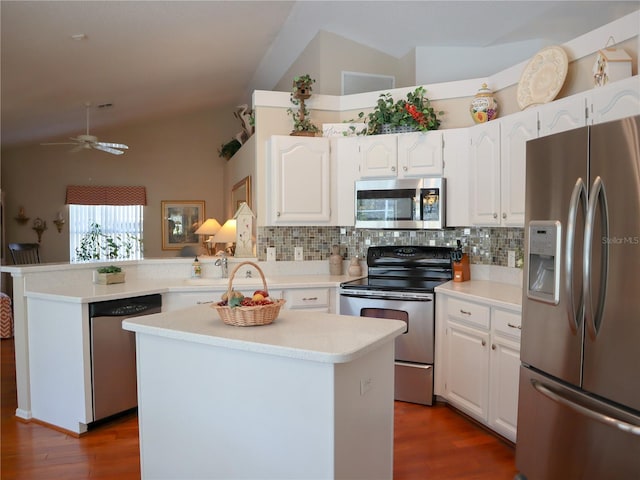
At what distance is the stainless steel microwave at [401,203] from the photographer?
12.2 ft

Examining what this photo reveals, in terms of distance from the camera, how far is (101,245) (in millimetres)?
8305

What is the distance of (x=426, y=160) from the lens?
374 cm

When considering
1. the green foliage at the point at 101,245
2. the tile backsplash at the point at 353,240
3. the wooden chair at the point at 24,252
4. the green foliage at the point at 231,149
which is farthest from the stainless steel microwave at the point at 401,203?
the wooden chair at the point at 24,252

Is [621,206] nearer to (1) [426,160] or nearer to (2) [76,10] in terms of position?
(1) [426,160]

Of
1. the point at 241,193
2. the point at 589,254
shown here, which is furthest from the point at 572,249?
the point at 241,193

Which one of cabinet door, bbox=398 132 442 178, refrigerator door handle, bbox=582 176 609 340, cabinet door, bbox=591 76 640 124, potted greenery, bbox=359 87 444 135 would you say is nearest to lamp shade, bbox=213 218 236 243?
potted greenery, bbox=359 87 444 135

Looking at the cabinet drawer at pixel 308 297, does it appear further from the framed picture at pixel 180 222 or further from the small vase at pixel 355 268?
the framed picture at pixel 180 222

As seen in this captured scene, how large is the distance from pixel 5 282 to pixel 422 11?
23.5 feet

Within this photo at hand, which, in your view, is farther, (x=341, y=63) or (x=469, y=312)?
(x=341, y=63)

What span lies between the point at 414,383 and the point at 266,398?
6.50ft

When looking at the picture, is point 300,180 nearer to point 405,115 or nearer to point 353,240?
point 353,240

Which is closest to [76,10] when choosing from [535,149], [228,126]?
[535,149]

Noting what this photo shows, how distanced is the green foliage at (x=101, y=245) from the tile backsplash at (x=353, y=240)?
487 cm

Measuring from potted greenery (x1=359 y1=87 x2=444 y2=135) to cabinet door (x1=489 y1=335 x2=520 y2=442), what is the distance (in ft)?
5.72
